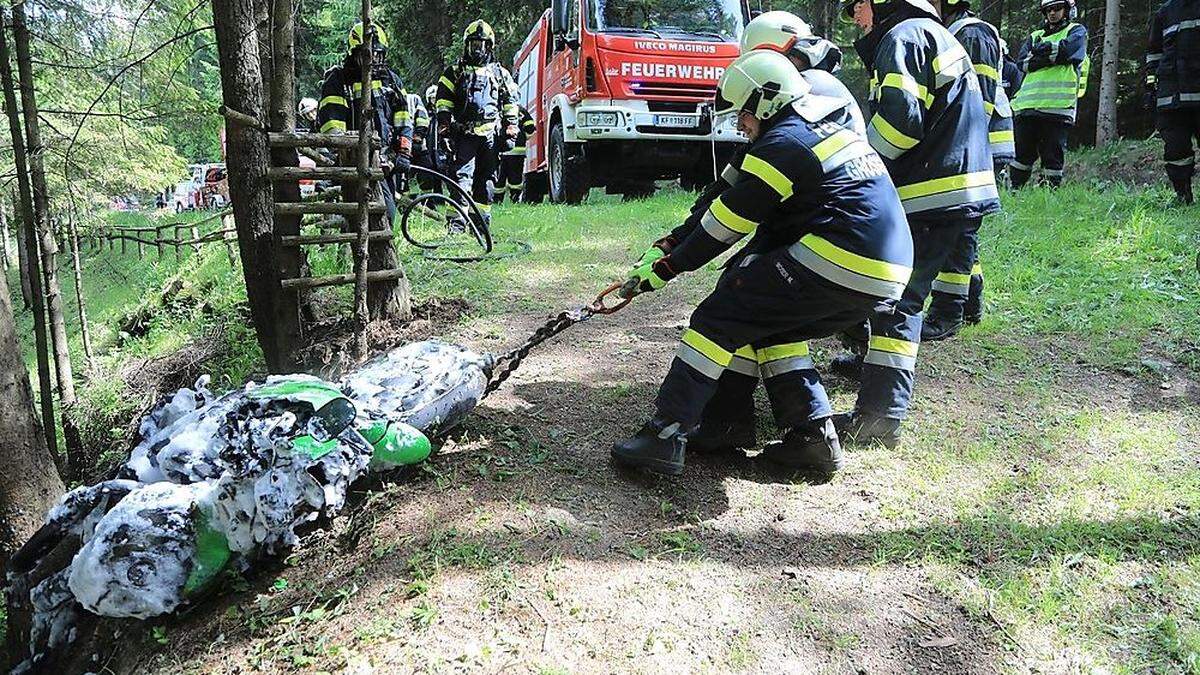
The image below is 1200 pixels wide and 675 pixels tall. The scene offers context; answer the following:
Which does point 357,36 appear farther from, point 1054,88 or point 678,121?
point 1054,88

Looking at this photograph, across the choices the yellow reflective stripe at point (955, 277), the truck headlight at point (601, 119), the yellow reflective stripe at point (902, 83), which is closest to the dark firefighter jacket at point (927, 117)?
the yellow reflective stripe at point (902, 83)

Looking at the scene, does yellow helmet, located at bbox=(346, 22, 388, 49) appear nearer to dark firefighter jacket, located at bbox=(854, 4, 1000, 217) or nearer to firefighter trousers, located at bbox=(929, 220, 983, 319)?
dark firefighter jacket, located at bbox=(854, 4, 1000, 217)

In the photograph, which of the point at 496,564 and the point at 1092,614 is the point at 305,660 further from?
the point at 1092,614

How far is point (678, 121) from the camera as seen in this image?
370 inches

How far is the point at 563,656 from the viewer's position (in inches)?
85.9

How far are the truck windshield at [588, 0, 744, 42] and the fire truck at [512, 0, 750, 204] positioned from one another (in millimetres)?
12

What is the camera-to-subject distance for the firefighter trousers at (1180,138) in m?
6.58

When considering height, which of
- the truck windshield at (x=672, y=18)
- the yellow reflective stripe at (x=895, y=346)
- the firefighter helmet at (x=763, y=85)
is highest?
the truck windshield at (x=672, y=18)

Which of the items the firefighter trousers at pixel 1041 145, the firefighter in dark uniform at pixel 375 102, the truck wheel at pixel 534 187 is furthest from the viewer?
the truck wheel at pixel 534 187

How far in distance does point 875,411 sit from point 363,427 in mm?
2120

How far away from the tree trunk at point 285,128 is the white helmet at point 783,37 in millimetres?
2613

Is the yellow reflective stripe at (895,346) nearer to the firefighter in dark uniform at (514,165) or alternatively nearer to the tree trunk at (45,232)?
the tree trunk at (45,232)

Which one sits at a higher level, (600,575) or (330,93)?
(330,93)

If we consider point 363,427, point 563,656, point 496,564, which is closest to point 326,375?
point 363,427
